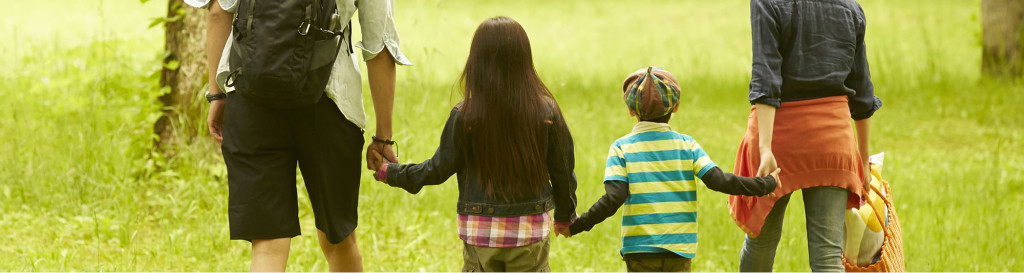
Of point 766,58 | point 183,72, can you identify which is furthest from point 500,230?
point 183,72

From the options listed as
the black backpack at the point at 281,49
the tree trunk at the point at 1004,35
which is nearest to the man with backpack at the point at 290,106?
the black backpack at the point at 281,49

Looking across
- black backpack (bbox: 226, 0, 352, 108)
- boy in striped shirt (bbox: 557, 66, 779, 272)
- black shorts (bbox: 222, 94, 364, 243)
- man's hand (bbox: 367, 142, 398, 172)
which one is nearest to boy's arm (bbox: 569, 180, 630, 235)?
boy in striped shirt (bbox: 557, 66, 779, 272)

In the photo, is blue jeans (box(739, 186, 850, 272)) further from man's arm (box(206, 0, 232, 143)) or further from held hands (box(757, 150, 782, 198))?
man's arm (box(206, 0, 232, 143))

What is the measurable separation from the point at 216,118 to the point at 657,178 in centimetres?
156

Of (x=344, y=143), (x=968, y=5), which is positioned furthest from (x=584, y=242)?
(x=968, y=5)

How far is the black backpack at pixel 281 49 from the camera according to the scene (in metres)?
3.19

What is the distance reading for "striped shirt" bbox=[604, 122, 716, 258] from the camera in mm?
3334

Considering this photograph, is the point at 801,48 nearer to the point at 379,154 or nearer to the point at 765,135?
the point at 765,135

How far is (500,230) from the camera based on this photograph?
330 centimetres

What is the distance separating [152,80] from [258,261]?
3.36 m

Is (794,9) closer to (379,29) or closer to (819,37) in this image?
(819,37)

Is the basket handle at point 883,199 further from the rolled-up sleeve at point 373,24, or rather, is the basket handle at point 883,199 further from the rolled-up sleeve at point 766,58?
the rolled-up sleeve at point 373,24

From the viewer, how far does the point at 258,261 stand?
3381 millimetres

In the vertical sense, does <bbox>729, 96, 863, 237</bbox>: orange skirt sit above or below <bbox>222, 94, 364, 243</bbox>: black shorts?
above
